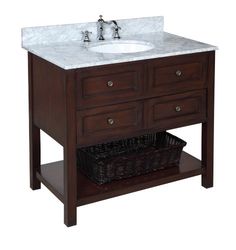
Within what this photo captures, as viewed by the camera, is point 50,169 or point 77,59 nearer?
point 77,59

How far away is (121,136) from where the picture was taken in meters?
4.55

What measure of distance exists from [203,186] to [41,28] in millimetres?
1459

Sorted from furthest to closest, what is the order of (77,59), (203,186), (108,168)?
(203,186)
(108,168)
(77,59)

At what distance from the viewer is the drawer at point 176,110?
4.64m

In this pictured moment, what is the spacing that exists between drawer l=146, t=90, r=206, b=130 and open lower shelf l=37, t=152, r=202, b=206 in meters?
0.34

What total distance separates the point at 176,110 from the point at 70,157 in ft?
2.52

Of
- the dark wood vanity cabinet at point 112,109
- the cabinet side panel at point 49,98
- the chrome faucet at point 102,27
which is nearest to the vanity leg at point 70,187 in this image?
the dark wood vanity cabinet at point 112,109

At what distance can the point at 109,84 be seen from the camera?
4398mm

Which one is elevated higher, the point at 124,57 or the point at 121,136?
the point at 124,57

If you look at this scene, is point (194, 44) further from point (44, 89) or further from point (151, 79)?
point (44, 89)

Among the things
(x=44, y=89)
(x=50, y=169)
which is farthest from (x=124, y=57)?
(x=50, y=169)

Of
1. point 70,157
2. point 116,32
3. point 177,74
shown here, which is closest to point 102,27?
point 116,32

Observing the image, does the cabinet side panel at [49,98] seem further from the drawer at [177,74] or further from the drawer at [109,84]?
the drawer at [177,74]

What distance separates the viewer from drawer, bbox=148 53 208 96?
4.57m
